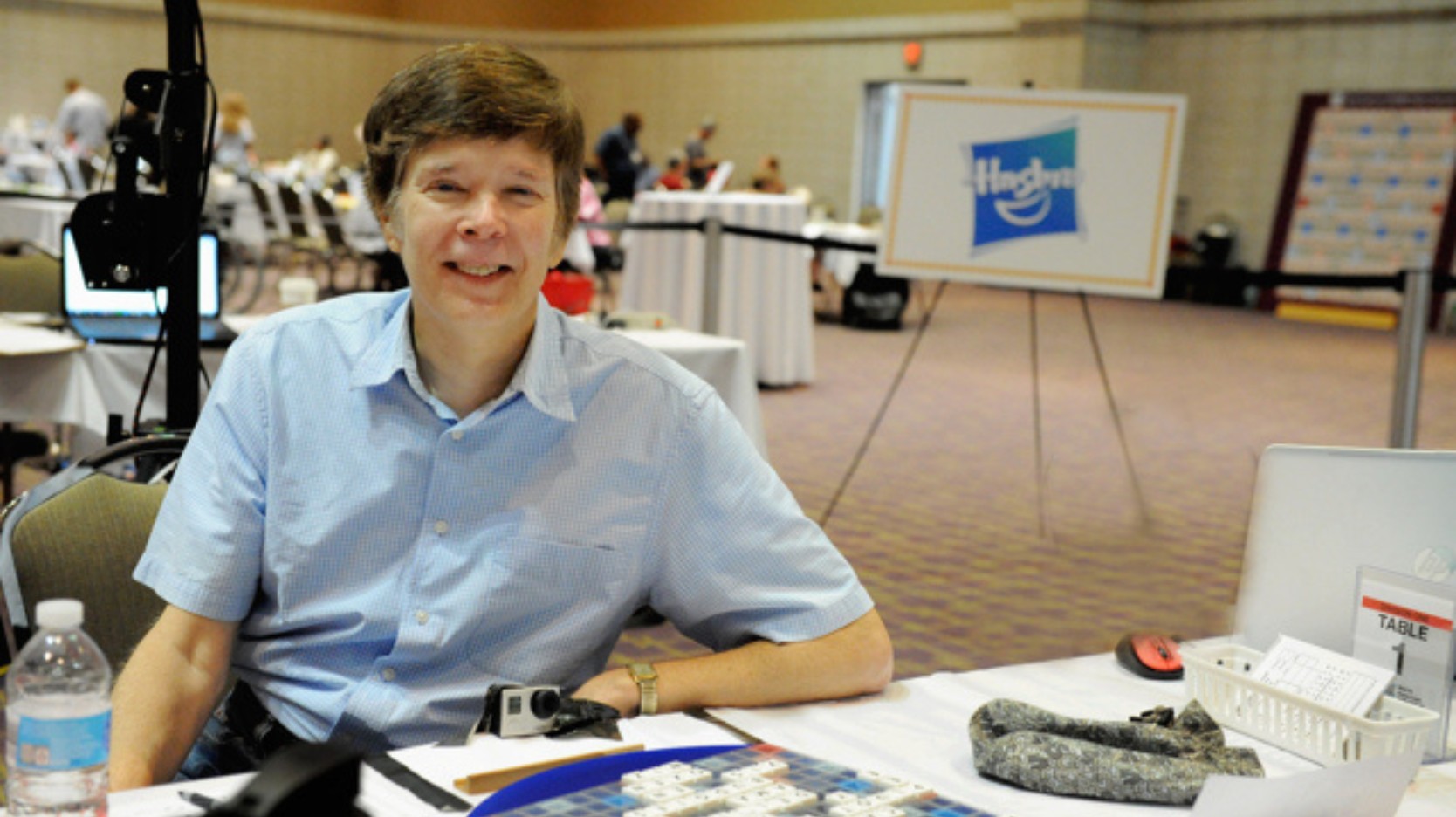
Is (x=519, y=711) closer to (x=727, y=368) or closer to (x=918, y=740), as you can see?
(x=918, y=740)

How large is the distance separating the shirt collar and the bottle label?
0.56 m

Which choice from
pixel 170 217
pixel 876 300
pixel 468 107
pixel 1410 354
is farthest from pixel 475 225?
pixel 876 300

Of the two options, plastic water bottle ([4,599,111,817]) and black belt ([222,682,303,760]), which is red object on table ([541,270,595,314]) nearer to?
black belt ([222,682,303,760])

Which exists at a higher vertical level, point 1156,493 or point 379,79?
point 379,79

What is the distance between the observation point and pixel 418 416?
5.26 ft

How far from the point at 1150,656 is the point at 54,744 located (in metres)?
1.21

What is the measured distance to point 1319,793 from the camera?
1.17 m

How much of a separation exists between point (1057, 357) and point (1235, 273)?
5.51m

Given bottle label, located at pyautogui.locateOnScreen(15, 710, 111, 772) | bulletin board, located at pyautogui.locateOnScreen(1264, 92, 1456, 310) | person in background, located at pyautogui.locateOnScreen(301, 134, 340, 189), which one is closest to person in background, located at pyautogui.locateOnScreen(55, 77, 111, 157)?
person in background, located at pyautogui.locateOnScreen(301, 134, 340, 189)

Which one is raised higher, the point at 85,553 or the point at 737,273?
the point at 737,273

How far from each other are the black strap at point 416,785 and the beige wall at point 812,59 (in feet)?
42.7

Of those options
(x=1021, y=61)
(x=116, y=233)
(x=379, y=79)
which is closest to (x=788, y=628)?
(x=116, y=233)

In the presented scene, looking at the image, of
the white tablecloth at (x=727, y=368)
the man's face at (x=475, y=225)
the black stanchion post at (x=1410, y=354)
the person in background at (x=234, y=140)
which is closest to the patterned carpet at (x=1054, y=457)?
the white tablecloth at (x=727, y=368)

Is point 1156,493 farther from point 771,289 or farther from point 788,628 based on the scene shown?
point 788,628
